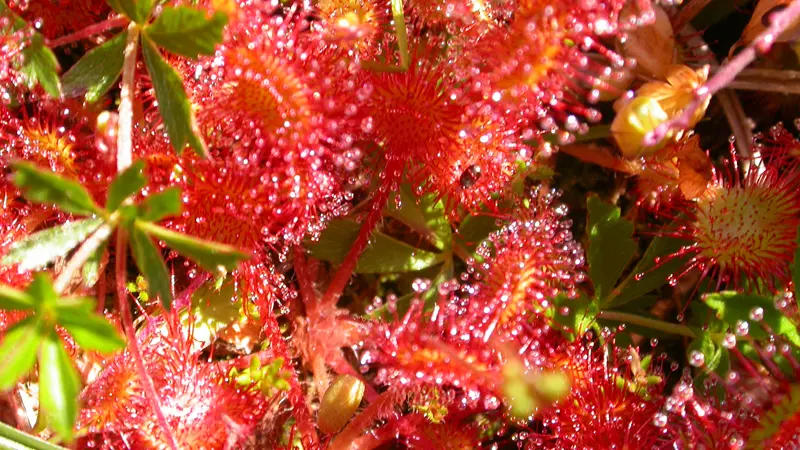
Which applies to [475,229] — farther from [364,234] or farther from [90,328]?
[90,328]

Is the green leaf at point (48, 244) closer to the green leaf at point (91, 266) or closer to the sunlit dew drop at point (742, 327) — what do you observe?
the green leaf at point (91, 266)

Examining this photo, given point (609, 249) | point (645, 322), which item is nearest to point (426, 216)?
point (609, 249)

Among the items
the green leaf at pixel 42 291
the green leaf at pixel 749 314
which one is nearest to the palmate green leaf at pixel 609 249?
the green leaf at pixel 749 314

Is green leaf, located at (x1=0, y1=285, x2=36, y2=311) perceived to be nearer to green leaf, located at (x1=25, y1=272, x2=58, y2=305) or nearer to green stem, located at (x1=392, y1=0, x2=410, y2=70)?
green leaf, located at (x1=25, y1=272, x2=58, y2=305)

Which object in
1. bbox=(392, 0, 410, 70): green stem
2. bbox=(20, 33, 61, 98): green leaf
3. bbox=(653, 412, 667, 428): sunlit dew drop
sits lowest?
bbox=(653, 412, 667, 428): sunlit dew drop

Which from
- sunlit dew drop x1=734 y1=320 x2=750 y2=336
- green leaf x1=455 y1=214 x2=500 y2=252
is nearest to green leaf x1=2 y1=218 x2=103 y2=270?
green leaf x1=455 y1=214 x2=500 y2=252

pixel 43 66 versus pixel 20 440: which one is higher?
pixel 43 66

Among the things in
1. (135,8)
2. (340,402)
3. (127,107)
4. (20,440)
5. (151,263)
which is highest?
(135,8)
